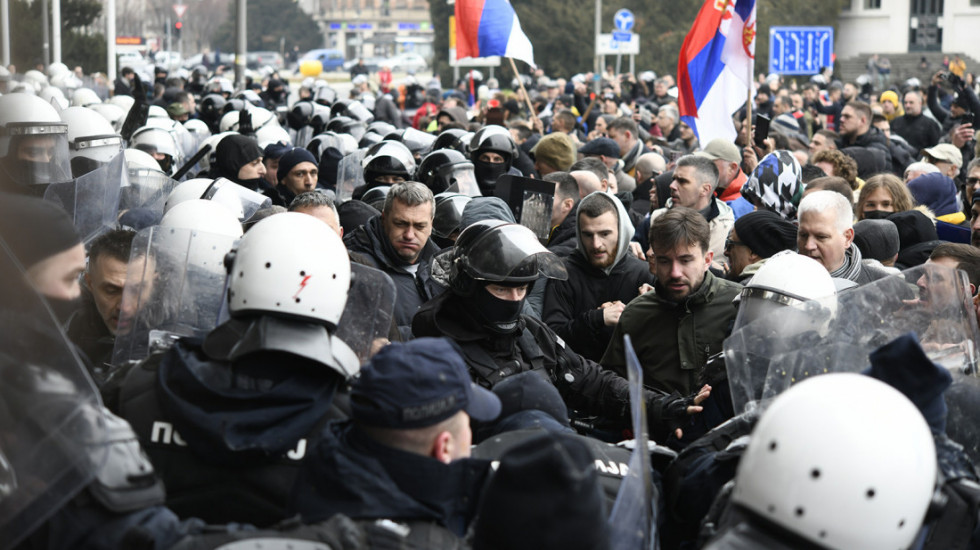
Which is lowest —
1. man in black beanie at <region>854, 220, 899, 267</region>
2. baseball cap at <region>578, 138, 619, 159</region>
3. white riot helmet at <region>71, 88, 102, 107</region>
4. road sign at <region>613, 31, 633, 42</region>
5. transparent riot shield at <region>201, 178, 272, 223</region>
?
man in black beanie at <region>854, 220, 899, 267</region>

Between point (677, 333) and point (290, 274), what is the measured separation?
7.73 feet

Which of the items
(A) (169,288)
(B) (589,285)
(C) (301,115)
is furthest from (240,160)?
(C) (301,115)

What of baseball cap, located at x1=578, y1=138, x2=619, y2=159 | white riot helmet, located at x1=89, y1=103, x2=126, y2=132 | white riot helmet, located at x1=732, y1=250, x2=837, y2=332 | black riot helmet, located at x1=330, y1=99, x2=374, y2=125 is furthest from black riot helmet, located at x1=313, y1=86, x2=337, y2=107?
white riot helmet, located at x1=732, y1=250, x2=837, y2=332

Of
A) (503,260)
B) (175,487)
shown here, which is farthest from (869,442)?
(503,260)

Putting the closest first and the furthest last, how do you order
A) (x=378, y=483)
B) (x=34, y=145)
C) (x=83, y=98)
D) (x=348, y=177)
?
1. (x=378, y=483)
2. (x=34, y=145)
3. (x=348, y=177)
4. (x=83, y=98)

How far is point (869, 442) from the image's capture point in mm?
2193

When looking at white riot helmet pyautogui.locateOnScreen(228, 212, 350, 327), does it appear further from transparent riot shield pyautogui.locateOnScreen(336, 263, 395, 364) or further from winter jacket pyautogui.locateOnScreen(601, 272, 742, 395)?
winter jacket pyautogui.locateOnScreen(601, 272, 742, 395)

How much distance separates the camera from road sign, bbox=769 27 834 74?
21.2m

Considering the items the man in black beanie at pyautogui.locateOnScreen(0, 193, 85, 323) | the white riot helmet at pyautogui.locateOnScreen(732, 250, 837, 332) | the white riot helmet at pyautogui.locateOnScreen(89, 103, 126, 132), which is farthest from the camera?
the white riot helmet at pyautogui.locateOnScreen(89, 103, 126, 132)

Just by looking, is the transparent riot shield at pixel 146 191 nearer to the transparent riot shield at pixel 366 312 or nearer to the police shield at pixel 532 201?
the police shield at pixel 532 201

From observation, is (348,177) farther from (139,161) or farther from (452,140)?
(139,161)

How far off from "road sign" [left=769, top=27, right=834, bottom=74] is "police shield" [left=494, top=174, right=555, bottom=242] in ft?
50.0

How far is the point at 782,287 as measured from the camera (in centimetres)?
383

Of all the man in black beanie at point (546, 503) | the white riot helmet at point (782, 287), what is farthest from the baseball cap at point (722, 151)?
the man in black beanie at point (546, 503)
